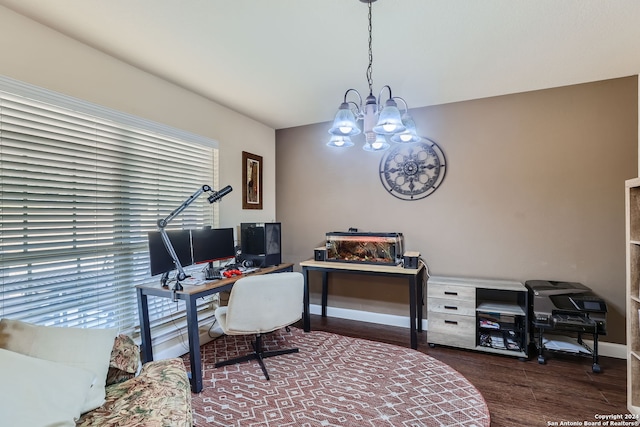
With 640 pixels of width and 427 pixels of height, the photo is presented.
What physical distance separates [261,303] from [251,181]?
5.80ft

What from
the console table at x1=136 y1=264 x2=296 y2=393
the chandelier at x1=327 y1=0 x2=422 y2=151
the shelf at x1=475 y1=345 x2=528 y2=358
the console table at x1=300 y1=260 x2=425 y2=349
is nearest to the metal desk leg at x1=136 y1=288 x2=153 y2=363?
the console table at x1=136 y1=264 x2=296 y2=393

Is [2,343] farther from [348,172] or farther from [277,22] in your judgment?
[348,172]

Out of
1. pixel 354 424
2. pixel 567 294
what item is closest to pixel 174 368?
pixel 354 424

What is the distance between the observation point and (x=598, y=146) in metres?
2.61

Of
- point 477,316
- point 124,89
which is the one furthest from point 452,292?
point 124,89

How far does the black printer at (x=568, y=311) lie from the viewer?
2309 mm

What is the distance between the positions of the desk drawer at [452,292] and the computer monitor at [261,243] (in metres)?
1.60

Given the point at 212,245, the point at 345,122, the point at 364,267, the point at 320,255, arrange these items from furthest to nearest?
the point at 320,255 < the point at 364,267 < the point at 212,245 < the point at 345,122

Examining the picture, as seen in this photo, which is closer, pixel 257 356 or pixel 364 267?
pixel 257 356

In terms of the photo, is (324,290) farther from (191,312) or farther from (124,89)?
(124,89)

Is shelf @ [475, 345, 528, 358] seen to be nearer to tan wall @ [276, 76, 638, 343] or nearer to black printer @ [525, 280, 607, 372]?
black printer @ [525, 280, 607, 372]

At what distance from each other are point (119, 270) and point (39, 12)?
1.68 meters

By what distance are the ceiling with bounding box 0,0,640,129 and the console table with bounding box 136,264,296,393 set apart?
66.8 inches

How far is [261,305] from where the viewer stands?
7.29 feet
